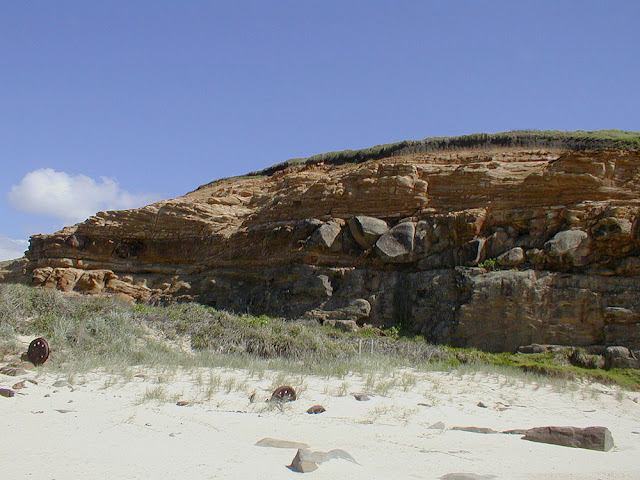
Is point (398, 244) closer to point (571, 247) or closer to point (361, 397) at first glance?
point (571, 247)

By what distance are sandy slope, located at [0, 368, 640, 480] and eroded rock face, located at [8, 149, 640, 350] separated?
4.95 metres

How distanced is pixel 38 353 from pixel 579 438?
767 centimetres

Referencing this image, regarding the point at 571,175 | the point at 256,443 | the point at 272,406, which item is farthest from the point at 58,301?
the point at 571,175

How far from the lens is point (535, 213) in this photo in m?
15.2

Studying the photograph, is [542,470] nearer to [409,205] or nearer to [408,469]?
[408,469]

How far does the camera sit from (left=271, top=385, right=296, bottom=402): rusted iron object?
667 centimetres

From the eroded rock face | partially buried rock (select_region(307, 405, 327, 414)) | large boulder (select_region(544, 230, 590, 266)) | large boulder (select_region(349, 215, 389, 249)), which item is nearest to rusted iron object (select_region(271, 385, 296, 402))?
partially buried rock (select_region(307, 405, 327, 414))

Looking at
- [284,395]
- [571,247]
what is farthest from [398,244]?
[284,395]

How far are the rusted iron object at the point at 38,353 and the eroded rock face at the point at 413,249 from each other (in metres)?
9.46

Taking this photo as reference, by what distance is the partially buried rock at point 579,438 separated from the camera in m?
5.11

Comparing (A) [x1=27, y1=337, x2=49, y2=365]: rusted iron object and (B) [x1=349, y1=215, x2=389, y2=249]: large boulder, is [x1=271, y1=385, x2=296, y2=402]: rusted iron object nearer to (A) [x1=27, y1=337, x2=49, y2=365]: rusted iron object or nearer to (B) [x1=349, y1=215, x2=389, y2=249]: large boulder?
(A) [x1=27, y1=337, x2=49, y2=365]: rusted iron object

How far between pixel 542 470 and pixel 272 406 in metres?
3.22

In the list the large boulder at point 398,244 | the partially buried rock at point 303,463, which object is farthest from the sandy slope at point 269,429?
the large boulder at point 398,244

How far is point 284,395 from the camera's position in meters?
6.73
